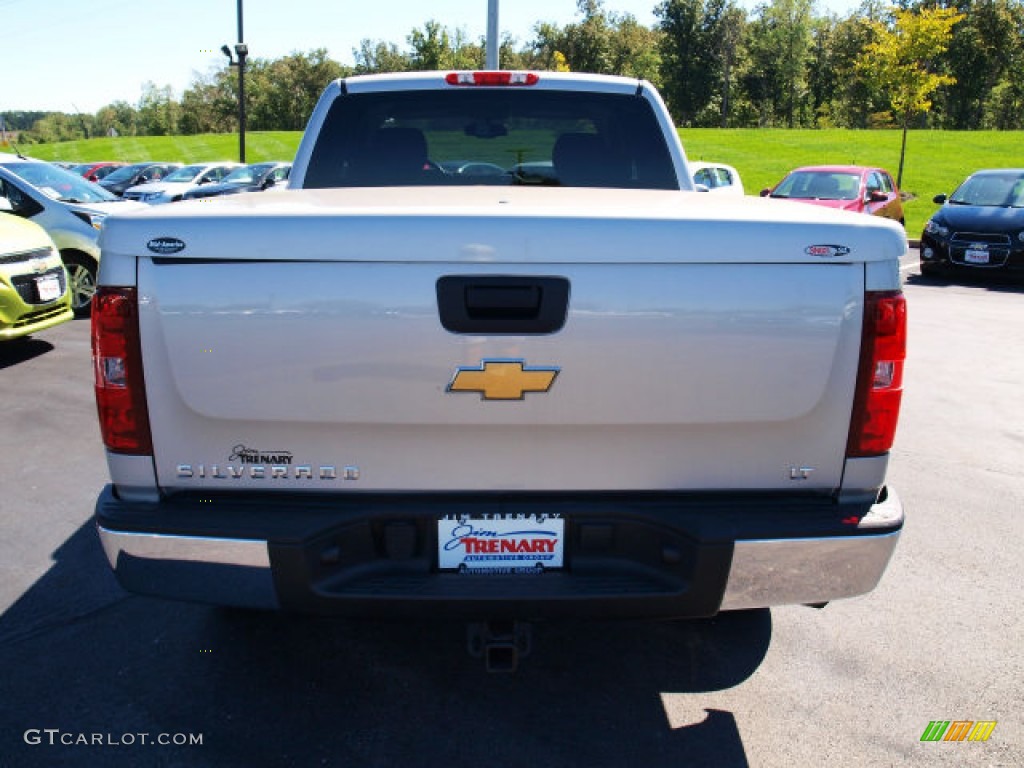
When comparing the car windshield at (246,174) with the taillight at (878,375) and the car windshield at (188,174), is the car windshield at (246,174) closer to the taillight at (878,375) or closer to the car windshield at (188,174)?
the car windshield at (188,174)

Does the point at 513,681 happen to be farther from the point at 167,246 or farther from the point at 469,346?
the point at 167,246

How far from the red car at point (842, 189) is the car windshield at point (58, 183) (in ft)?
37.8

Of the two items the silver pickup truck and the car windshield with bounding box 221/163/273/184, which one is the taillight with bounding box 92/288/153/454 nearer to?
the silver pickup truck

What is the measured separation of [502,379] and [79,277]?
8915 mm

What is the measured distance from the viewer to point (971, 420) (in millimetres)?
6145

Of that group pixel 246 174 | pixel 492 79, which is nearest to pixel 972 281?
pixel 492 79

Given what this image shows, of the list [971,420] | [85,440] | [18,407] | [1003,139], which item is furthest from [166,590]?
[1003,139]

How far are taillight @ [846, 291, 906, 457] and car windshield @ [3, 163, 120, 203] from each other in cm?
999

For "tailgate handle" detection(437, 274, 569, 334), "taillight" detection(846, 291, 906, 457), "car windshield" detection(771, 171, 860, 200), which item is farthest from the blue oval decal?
"car windshield" detection(771, 171, 860, 200)

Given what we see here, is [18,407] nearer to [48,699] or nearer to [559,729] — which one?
[48,699]

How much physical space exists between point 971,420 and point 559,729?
480 cm

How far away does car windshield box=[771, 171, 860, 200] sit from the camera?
51.8 ft

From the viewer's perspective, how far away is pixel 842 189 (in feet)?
52.3

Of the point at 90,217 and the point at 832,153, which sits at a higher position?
the point at 832,153
